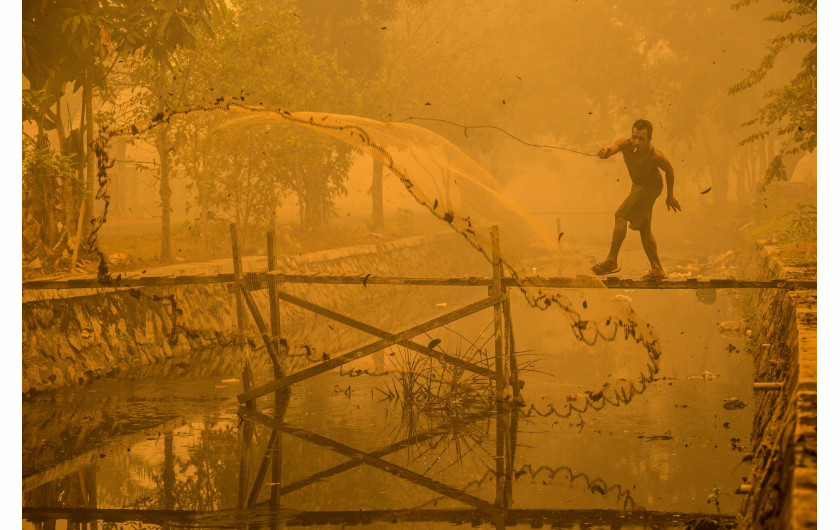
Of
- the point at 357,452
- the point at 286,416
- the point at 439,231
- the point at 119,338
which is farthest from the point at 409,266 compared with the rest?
the point at 357,452

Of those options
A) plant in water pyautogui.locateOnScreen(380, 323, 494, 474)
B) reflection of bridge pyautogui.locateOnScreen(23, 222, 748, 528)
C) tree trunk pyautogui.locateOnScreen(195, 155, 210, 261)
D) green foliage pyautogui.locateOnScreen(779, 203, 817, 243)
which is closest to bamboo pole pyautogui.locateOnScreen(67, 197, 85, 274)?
reflection of bridge pyautogui.locateOnScreen(23, 222, 748, 528)

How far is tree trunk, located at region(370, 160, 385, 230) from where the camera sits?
21.4 m

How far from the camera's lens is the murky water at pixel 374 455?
6.25 m

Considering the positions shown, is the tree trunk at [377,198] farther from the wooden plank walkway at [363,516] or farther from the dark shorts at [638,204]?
the wooden plank walkway at [363,516]

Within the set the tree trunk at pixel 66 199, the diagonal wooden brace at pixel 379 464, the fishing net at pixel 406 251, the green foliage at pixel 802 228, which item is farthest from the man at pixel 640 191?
the tree trunk at pixel 66 199

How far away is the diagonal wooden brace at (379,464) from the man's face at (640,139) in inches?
151

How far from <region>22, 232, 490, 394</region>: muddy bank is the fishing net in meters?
0.06

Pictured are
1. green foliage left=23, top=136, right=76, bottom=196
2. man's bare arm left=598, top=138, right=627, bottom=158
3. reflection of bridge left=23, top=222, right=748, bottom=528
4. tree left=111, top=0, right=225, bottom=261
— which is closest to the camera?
reflection of bridge left=23, top=222, right=748, bottom=528

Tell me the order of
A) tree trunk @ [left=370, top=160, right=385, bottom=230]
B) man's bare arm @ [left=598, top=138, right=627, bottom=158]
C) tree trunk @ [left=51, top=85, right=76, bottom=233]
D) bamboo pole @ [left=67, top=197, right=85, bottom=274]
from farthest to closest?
1. tree trunk @ [left=370, top=160, right=385, bottom=230]
2. tree trunk @ [left=51, top=85, right=76, bottom=233]
3. bamboo pole @ [left=67, top=197, right=85, bottom=274]
4. man's bare arm @ [left=598, top=138, right=627, bottom=158]

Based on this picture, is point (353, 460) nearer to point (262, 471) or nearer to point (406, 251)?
point (262, 471)

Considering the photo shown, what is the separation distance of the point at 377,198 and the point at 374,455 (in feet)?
47.7

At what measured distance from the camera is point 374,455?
7.61 metres

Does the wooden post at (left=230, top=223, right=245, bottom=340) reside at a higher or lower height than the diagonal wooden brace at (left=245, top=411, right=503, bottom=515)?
higher

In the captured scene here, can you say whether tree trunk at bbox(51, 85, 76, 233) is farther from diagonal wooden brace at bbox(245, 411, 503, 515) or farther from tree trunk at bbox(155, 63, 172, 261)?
diagonal wooden brace at bbox(245, 411, 503, 515)
